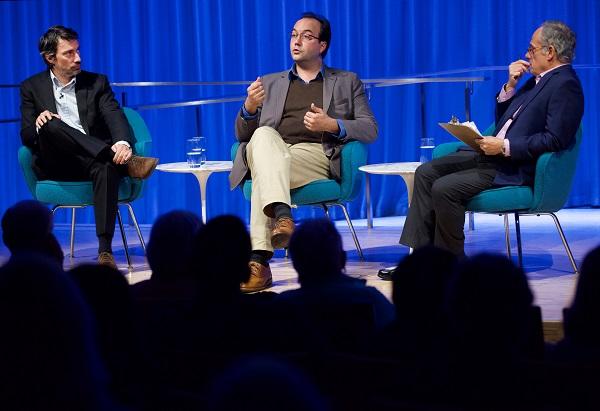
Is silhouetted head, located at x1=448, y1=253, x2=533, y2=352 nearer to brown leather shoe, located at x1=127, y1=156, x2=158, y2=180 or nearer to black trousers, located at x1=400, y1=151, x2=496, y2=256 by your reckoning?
black trousers, located at x1=400, y1=151, x2=496, y2=256

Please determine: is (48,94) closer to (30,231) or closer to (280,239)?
(280,239)

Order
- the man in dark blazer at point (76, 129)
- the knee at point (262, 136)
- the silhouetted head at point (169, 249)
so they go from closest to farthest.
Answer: the silhouetted head at point (169, 249) < the knee at point (262, 136) < the man in dark blazer at point (76, 129)

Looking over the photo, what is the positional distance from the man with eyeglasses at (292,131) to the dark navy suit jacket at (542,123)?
81 cm

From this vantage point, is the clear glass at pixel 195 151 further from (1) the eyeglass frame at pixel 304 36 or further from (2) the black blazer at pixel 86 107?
(1) the eyeglass frame at pixel 304 36

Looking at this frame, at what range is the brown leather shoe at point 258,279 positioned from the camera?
4305mm

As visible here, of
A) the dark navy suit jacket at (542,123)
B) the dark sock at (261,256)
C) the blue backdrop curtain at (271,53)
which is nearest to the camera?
the dark navy suit jacket at (542,123)

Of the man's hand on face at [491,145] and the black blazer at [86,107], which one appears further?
the black blazer at [86,107]

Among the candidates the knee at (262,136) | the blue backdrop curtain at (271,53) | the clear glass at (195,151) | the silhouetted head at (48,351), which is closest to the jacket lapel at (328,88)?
the knee at (262,136)

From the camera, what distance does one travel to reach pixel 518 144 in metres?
4.16

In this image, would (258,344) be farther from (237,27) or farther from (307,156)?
(237,27)

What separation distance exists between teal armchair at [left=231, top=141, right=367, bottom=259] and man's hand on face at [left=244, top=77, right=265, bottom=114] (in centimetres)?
37

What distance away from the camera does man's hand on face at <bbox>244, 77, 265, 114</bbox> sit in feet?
15.3

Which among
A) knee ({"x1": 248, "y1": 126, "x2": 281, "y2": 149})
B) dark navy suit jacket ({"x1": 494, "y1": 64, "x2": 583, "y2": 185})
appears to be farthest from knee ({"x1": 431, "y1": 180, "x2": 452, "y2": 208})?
knee ({"x1": 248, "y1": 126, "x2": 281, "y2": 149})

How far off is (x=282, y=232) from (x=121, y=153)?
1072 mm
